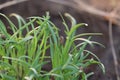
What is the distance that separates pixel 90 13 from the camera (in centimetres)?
281

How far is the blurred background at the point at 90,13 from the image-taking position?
95.8 inches

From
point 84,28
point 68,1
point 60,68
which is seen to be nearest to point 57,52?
point 60,68

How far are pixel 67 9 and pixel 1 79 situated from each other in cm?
143

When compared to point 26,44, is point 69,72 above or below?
below

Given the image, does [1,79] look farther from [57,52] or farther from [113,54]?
[113,54]

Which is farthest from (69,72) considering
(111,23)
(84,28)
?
(111,23)

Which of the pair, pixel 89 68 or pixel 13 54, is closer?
pixel 13 54

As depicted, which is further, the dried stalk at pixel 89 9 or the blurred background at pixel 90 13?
the dried stalk at pixel 89 9

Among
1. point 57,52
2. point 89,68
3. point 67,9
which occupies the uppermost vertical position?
point 67,9

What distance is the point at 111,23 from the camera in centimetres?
271

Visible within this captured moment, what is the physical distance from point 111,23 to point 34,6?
52 centimetres

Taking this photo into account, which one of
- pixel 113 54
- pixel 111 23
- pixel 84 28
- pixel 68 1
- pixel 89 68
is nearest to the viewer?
pixel 89 68

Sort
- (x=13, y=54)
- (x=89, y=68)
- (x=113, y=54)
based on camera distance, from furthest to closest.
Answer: (x=113, y=54), (x=89, y=68), (x=13, y=54)

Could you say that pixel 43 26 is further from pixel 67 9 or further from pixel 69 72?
pixel 67 9
